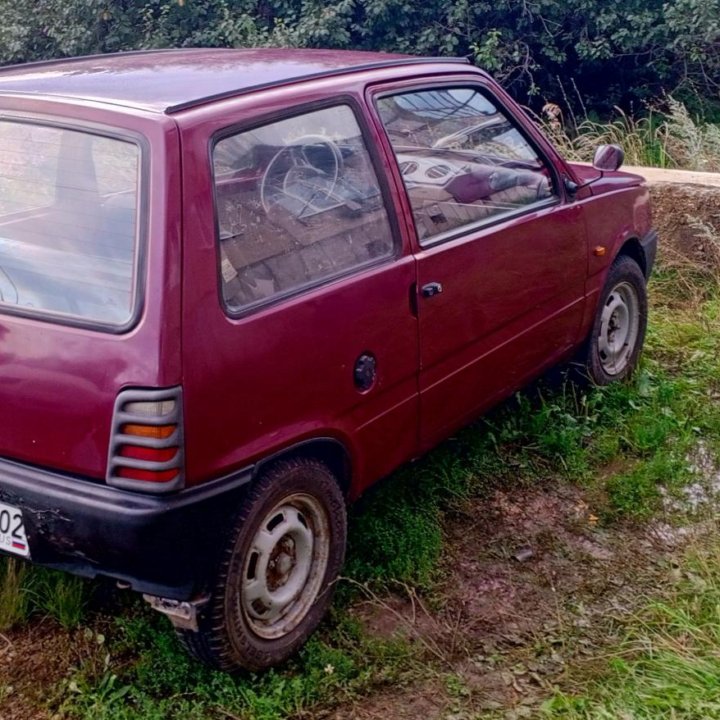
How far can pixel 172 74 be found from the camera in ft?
10.1

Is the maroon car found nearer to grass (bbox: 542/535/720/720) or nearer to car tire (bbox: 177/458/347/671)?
car tire (bbox: 177/458/347/671)

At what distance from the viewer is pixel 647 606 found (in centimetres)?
333

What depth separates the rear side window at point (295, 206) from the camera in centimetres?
274

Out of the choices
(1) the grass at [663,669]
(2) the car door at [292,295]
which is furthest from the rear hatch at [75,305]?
(1) the grass at [663,669]

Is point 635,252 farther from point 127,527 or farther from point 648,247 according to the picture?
point 127,527

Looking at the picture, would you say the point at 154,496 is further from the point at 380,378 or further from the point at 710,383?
the point at 710,383

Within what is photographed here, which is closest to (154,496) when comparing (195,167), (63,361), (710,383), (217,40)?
(63,361)

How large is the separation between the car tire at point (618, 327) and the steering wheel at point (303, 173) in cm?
194

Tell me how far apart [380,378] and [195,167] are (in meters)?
0.95

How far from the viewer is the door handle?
11.0ft

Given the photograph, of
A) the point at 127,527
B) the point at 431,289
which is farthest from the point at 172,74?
the point at 127,527

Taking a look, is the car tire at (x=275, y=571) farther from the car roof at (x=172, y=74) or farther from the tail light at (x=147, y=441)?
the car roof at (x=172, y=74)

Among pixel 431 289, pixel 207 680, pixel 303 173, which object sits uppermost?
pixel 303 173

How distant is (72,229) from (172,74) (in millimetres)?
674
